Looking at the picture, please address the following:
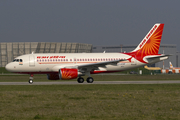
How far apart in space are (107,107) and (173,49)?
19080 centimetres

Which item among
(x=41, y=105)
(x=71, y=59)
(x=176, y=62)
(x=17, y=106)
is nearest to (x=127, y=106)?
(x=41, y=105)

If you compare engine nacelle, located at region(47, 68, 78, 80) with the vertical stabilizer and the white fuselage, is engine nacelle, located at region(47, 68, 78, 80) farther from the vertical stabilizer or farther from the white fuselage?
the vertical stabilizer

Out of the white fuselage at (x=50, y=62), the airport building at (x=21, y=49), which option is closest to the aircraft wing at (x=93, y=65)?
the white fuselage at (x=50, y=62)

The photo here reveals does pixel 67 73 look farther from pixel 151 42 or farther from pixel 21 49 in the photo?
pixel 21 49

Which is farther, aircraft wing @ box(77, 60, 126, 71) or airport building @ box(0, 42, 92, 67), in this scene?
airport building @ box(0, 42, 92, 67)

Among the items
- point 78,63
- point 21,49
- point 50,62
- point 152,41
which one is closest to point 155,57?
point 152,41

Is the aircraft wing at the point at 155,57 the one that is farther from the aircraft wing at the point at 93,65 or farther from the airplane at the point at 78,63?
the aircraft wing at the point at 93,65

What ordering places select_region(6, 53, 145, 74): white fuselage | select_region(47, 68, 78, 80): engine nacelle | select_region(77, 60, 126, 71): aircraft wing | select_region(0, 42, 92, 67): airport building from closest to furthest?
select_region(47, 68, 78, 80): engine nacelle, select_region(77, 60, 126, 71): aircraft wing, select_region(6, 53, 145, 74): white fuselage, select_region(0, 42, 92, 67): airport building

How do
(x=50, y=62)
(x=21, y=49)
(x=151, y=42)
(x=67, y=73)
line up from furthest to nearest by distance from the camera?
(x=21, y=49) → (x=151, y=42) → (x=50, y=62) → (x=67, y=73)

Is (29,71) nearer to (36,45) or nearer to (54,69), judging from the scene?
(54,69)

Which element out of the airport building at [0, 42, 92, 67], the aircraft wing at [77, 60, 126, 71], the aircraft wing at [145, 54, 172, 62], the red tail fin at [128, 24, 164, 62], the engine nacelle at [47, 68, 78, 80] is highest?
the airport building at [0, 42, 92, 67]

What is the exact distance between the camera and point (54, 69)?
3831 cm

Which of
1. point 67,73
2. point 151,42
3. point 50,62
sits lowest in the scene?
point 67,73

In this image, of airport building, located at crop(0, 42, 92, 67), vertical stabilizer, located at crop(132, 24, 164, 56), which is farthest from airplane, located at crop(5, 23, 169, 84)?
airport building, located at crop(0, 42, 92, 67)
